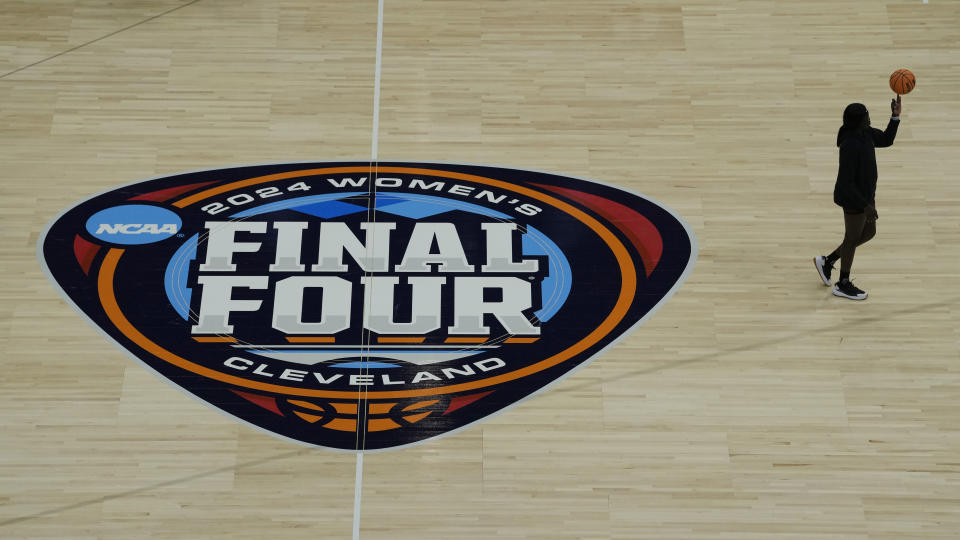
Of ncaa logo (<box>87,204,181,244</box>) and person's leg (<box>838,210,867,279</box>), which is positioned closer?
person's leg (<box>838,210,867,279</box>)

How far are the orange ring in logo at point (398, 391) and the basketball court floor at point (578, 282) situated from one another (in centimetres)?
15

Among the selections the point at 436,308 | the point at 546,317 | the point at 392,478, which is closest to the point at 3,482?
the point at 392,478

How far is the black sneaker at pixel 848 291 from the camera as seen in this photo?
691cm

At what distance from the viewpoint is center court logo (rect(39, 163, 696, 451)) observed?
6.54 metres

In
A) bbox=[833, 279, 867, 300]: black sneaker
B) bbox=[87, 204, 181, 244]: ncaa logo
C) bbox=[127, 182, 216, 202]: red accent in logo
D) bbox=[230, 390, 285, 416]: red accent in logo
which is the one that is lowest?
bbox=[230, 390, 285, 416]: red accent in logo

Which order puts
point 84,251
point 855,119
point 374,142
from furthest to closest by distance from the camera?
point 374,142 < point 84,251 < point 855,119

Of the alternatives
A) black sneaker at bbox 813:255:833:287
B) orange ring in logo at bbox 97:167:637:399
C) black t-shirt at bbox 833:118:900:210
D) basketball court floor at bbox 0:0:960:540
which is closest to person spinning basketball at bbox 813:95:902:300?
black t-shirt at bbox 833:118:900:210

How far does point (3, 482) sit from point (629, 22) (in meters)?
5.40

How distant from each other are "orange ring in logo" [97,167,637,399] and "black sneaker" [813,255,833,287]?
47.1 inches

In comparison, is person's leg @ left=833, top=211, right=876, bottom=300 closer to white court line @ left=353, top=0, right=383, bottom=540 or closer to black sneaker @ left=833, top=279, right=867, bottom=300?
black sneaker @ left=833, top=279, right=867, bottom=300

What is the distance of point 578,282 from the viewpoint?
697 centimetres

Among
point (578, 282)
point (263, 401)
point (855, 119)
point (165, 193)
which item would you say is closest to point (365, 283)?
point (263, 401)

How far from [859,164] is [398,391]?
123 inches

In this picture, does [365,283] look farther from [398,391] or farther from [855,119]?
[855,119]
